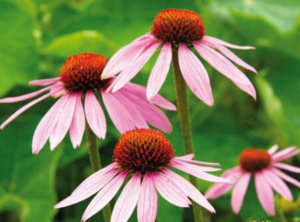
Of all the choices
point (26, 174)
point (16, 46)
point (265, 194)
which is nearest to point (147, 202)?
point (265, 194)

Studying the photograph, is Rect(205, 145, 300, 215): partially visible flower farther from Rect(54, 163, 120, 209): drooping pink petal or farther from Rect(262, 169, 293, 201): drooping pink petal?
Rect(54, 163, 120, 209): drooping pink petal

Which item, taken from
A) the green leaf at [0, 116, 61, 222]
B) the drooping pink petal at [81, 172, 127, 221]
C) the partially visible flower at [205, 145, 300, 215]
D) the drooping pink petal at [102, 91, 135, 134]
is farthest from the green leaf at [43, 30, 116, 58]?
the drooping pink petal at [81, 172, 127, 221]

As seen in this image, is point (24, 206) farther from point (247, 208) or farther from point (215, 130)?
point (215, 130)

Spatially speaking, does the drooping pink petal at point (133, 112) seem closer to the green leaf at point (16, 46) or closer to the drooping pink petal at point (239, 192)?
the drooping pink petal at point (239, 192)

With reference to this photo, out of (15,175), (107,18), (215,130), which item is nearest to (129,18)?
(107,18)

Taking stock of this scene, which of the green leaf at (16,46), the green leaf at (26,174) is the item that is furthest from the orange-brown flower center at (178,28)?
the green leaf at (16,46)
